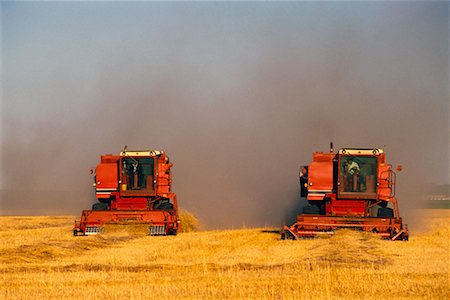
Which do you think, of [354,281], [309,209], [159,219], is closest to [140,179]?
[159,219]

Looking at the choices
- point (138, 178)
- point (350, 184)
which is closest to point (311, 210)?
point (350, 184)

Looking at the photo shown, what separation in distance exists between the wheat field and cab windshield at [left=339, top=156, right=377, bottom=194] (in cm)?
340

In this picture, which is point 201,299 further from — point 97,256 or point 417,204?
point 417,204

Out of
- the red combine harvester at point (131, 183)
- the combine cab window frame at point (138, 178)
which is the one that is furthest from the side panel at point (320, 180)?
the combine cab window frame at point (138, 178)

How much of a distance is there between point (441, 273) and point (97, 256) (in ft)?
27.7

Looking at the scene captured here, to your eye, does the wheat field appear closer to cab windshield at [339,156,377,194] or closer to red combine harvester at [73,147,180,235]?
cab windshield at [339,156,377,194]

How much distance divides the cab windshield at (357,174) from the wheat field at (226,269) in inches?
134

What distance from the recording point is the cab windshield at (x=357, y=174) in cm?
3164

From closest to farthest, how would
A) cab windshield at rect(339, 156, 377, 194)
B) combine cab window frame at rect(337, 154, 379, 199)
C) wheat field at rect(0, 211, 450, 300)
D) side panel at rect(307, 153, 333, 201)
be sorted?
wheat field at rect(0, 211, 450, 300) < combine cab window frame at rect(337, 154, 379, 199) < cab windshield at rect(339, 156, 377, 194) < side panel at rect(307, 153, 333, 201)

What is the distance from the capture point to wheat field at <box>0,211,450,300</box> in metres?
15.0

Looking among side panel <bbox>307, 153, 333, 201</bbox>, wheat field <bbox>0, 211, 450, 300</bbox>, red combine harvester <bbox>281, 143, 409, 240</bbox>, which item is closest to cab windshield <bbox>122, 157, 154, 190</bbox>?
wheat field <bbox>0, 211, 450, 300</bbox>

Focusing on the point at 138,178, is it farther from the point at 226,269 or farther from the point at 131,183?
the point at 226,269

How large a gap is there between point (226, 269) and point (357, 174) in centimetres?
1415

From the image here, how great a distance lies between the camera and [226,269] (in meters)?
18.4
